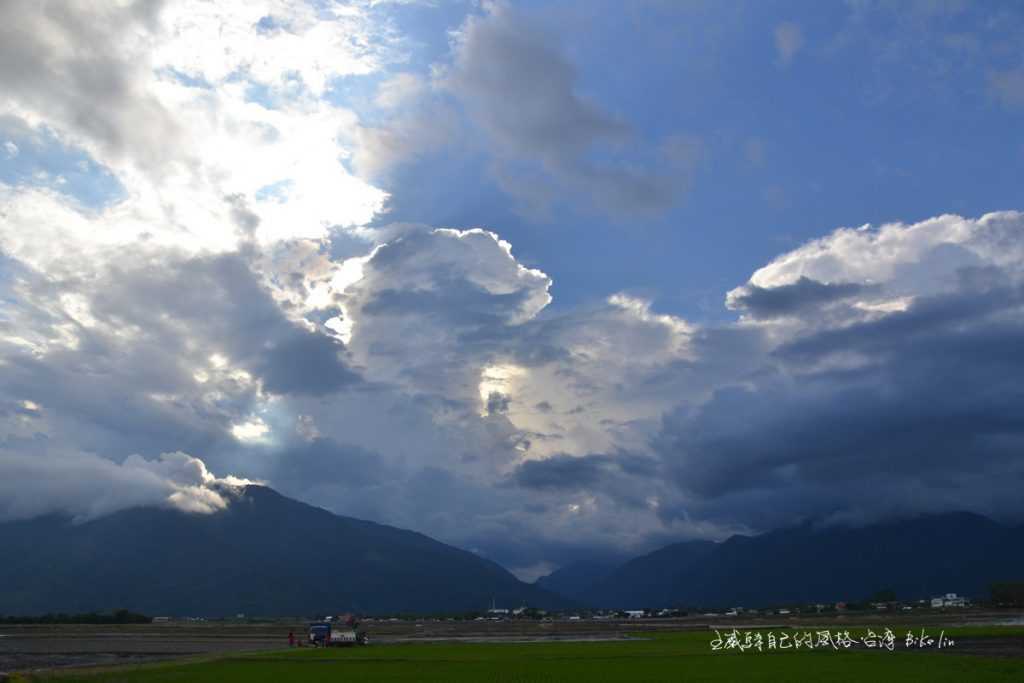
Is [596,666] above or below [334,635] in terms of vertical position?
below

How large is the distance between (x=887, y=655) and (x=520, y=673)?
111 feet

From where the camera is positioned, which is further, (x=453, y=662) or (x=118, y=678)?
(x=453, y=662)

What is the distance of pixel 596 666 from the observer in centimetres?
6366

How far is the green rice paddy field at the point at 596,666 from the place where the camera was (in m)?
53.3

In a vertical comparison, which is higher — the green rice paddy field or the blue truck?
the blue truck

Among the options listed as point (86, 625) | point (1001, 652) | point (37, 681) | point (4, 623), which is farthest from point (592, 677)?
point (4, 623)

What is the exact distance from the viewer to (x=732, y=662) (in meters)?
66.9

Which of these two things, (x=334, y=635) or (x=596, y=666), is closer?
(x=596, y=666)

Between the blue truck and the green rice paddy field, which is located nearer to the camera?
the green rice paddy field

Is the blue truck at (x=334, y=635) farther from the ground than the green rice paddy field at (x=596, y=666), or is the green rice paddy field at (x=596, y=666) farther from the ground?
the blue truck at (x=334, y=635)

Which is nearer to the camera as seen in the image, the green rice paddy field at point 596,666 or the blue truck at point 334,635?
the green rice paddy field at point 596,666

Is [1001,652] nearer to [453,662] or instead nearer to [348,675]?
[453,662]

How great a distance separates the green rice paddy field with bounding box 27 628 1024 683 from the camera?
53.3 meters

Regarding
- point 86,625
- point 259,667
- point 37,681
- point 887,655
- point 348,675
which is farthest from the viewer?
point 86,625
